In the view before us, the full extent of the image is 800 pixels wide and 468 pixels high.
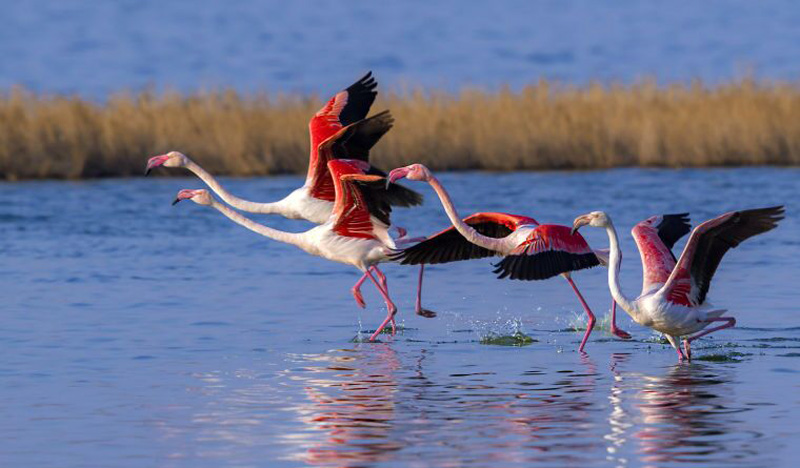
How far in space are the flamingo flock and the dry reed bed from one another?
9.01 meters

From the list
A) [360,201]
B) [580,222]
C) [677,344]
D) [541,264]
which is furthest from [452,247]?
[677,344]

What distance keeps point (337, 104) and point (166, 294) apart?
2.16 metres

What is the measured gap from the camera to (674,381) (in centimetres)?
1040

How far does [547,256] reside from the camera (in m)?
11.4

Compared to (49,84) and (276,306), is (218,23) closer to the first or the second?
(49,84)

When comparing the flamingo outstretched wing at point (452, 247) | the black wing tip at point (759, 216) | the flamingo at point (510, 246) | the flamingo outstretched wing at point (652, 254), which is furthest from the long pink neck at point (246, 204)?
the black wing tip at point (759, 216)

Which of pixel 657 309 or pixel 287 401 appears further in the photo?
pixel 657 309

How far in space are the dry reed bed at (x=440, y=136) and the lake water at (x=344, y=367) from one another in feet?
14.8

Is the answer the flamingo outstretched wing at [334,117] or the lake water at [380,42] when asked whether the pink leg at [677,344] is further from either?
the lake water at [380,42]

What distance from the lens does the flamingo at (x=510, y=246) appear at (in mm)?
11289

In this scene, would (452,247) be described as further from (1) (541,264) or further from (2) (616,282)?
(2) (616,282)

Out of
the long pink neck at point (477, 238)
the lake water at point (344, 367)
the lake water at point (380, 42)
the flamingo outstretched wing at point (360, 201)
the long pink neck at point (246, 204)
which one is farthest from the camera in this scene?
the lake water at point (380, 42)

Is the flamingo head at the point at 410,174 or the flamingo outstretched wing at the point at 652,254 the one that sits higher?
the flamingo head at the point at 410,174

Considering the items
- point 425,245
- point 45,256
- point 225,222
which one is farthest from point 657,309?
point 225,222
